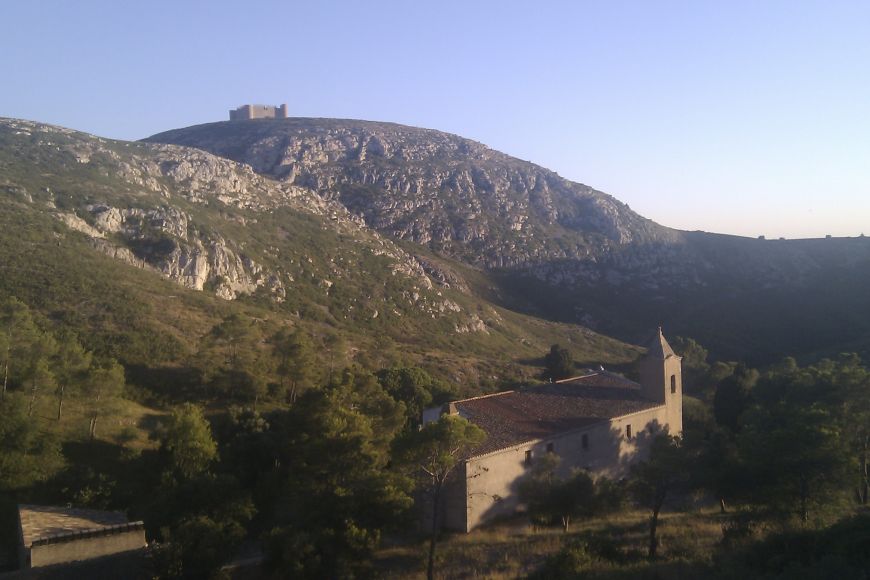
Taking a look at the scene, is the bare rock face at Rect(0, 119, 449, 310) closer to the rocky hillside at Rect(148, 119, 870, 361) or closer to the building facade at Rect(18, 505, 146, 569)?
the rocky hillside at Rect(148, 119, 870, 361)

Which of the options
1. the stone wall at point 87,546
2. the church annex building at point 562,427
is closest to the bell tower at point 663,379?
the church annex building at point 562,427

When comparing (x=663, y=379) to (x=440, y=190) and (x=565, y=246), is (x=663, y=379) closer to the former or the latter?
(x=565, y=246)

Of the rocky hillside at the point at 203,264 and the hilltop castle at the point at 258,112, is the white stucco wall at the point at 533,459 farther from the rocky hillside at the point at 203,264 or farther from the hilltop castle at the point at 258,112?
the hilltop castle at the point at 258,112

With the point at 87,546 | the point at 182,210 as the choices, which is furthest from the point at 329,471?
the point at 182,210

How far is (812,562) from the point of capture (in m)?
9.90

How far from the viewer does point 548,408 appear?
95.7 ft

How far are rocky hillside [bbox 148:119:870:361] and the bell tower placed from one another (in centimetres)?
4595

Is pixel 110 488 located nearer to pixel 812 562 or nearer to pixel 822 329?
pixel 812 562

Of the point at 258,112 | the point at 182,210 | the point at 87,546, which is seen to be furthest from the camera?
the point at 258,112

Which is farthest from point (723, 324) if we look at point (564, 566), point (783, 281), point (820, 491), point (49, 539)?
point (49, 539)

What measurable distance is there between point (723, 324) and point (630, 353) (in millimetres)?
19779

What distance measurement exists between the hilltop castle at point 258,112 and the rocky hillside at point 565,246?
66.2 ft

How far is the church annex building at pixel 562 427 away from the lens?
23.0 meters

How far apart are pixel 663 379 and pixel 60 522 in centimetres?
2765
